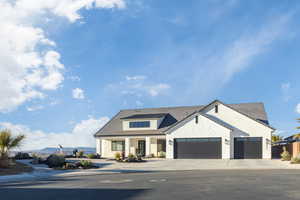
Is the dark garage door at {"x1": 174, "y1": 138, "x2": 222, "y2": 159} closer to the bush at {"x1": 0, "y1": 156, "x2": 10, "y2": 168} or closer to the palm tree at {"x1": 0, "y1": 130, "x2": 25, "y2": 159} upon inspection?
the palm tree at {"x1": 0, "y1": 130, "x2": 25, "y2": 159}

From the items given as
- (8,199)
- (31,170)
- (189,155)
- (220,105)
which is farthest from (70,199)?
(220,105)

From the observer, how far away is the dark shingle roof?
39281 millimetres

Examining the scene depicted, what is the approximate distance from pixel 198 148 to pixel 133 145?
9.38m

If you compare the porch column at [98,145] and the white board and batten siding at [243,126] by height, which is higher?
the white board and batten siding at [243,126]

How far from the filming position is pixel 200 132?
117 ft

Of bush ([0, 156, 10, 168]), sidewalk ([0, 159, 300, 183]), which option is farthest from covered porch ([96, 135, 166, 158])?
bush ([0, 156, 10, 168])

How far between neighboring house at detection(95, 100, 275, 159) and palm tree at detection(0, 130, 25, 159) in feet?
59.5

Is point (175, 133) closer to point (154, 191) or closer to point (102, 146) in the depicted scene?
point (102, 146)

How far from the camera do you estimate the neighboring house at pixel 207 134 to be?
115 feet

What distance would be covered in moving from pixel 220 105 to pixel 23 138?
2271 centimetres

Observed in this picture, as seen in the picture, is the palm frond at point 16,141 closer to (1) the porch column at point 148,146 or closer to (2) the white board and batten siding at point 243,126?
(1) the porch column at point 148,146

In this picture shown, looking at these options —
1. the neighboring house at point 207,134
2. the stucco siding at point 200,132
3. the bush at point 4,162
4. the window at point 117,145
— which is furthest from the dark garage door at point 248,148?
the bush at point 4,162

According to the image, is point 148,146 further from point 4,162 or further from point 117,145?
point 4,162

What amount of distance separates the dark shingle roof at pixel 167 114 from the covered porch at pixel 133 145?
32.5 inches
